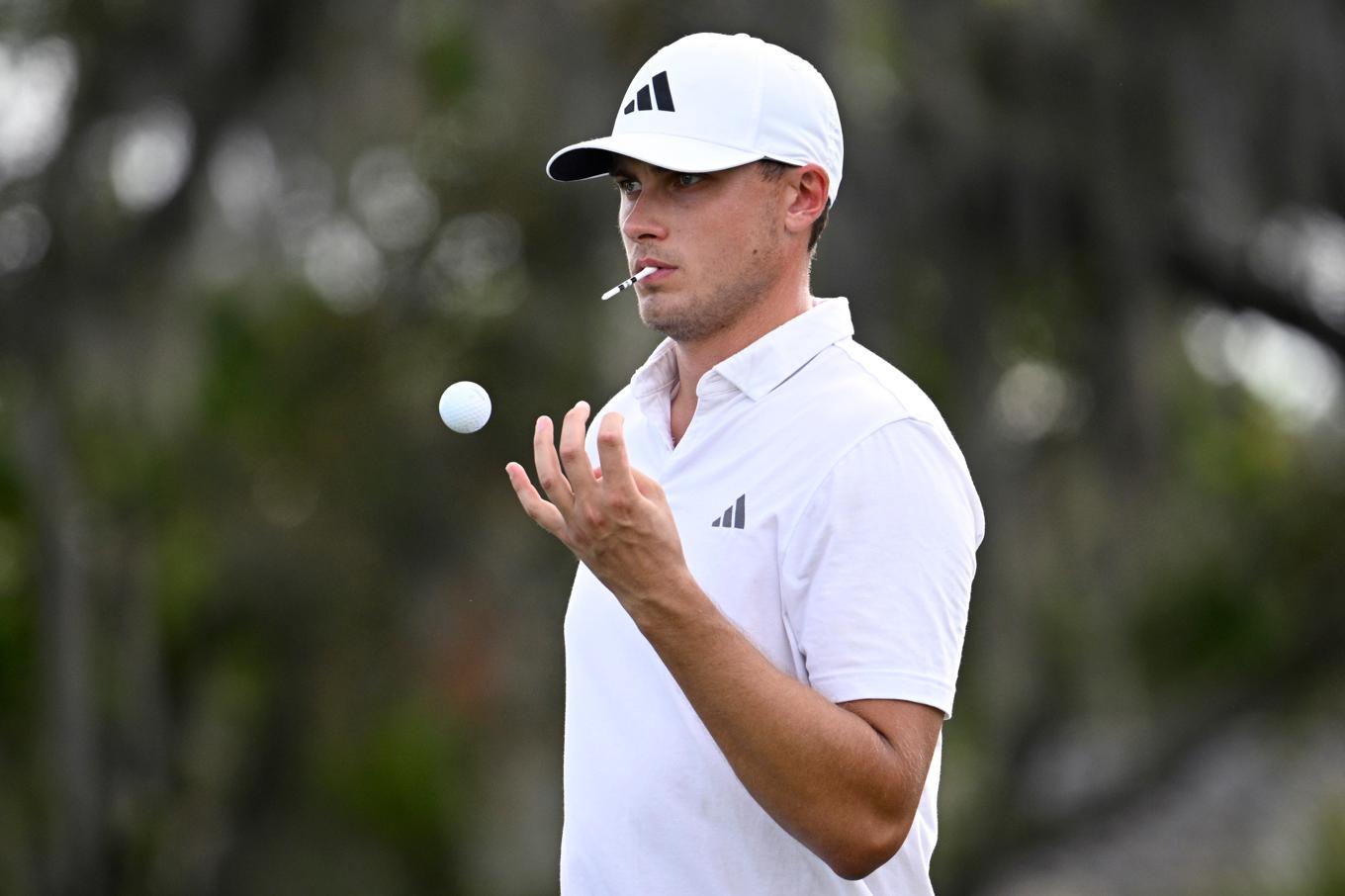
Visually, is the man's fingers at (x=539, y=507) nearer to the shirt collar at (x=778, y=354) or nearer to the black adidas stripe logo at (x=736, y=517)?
the black adidas stripe logo at (x=736, y=517)

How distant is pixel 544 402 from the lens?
10898mm

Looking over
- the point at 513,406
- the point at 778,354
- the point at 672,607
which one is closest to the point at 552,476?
the point at 672,607

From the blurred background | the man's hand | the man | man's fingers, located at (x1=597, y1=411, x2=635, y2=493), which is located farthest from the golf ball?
the blurred background

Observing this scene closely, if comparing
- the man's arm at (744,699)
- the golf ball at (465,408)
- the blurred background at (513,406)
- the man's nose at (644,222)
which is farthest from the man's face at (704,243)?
the blurred background at (513,406)

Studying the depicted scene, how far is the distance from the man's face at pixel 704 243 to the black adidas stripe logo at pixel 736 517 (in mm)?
268

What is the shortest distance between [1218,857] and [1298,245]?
4.51 m

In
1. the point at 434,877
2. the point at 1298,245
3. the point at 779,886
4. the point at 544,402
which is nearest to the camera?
the point at 779,886

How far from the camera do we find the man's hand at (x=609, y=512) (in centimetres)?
212

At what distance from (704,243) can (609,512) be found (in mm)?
518

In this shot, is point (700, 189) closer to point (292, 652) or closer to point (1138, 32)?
point (1138, 32)

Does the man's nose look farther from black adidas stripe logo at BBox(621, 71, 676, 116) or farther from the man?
black adidas stripe logo at BBox(621, 71, 676, 116)

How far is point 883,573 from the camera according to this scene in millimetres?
2305

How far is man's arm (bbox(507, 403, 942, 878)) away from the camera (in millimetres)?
2164

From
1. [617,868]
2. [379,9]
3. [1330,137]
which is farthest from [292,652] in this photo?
[617,868]
